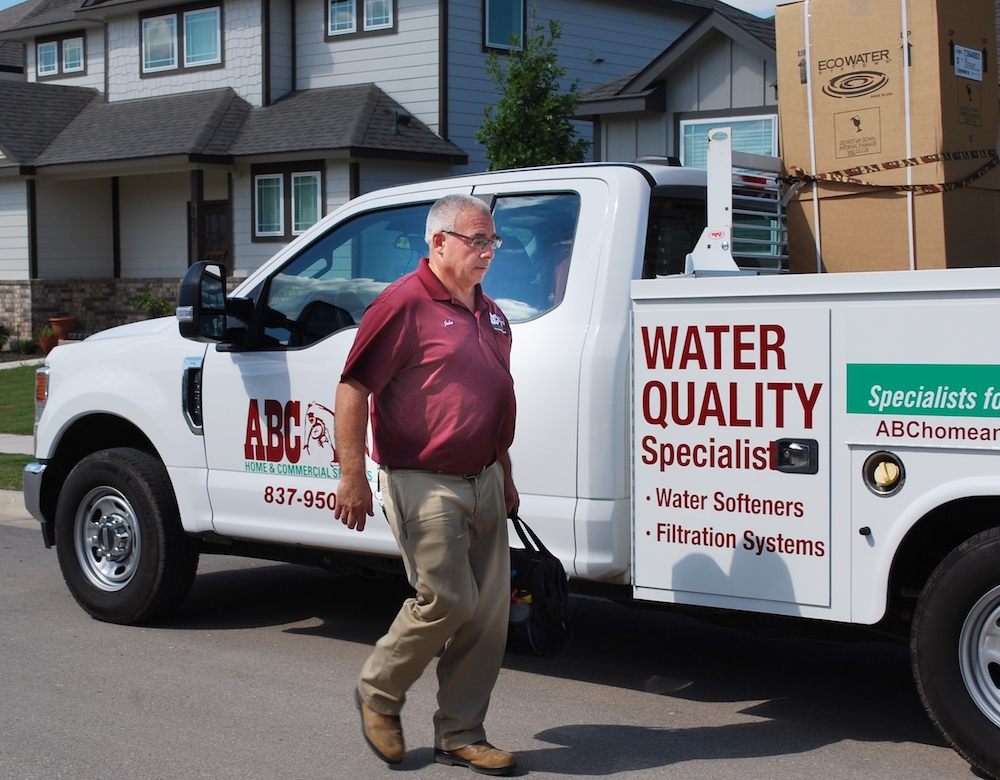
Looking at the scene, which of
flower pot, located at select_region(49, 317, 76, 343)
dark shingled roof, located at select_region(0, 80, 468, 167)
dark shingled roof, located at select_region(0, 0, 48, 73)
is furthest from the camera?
dark shingled roof, located at select_region(0, 0, 48, 73)

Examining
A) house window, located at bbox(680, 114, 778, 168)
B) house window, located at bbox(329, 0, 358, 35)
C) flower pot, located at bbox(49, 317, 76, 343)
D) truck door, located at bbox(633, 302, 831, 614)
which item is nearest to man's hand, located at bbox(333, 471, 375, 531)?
truck door, located at bbox(633, 302, 831, 614)

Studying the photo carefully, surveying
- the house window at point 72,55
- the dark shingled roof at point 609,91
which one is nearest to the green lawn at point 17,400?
the dark shingled roof at point 609,91

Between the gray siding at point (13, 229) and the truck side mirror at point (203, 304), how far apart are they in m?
21.3

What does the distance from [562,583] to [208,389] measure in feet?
7.03

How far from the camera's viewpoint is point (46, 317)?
2527 cm

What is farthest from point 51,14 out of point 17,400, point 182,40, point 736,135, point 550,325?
point 550,325

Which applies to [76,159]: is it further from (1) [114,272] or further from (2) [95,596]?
(2) [95,596]

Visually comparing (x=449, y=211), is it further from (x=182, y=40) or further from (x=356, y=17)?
(x=182, y=40)

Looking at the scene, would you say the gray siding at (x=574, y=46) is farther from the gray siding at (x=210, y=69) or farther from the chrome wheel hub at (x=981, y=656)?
the chrome wheel hub at (x=981, y=656)

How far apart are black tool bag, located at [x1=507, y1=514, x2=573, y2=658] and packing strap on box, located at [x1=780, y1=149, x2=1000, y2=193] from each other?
1.81 m

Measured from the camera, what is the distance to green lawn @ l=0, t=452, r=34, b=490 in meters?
10.3

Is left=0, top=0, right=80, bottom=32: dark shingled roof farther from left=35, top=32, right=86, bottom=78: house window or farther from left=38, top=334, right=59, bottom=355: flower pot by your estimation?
left=38, top=334, right=59, bottom=355: flower pot

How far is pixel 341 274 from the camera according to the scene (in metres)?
5.74

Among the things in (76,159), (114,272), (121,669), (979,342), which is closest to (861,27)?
(979,342)
